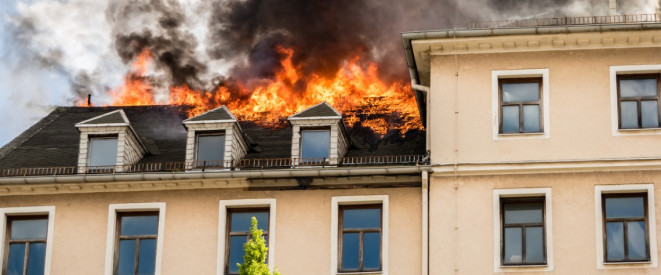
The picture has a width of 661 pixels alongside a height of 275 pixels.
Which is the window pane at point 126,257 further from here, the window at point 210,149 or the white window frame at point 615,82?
the white window frame at point 615,82

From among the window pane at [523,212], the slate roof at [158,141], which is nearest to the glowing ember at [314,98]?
the slate roof at [158,141]

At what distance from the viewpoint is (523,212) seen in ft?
124

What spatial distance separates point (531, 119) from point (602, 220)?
131 inches

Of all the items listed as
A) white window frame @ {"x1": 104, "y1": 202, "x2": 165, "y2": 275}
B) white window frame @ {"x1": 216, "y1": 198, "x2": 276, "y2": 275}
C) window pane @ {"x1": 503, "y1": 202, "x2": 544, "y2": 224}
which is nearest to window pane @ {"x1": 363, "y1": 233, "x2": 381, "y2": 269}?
white window frame @ {"x1": 216, "y1": 198, "x2": 276, "y2": 275}

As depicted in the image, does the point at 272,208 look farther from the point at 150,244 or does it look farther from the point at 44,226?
the point at 44,226

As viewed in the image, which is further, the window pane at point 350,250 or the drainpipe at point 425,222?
the window pane at point 350,250

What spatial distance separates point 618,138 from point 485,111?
3538 millimetres

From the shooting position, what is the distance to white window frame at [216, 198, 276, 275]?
38719 millimetres

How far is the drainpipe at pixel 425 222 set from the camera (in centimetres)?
3753

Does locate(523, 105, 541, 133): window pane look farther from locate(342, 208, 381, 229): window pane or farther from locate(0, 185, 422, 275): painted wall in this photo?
locate(342, 208, 381, 229): window pane

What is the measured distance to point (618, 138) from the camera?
125 ft

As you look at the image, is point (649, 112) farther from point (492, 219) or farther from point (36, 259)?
point (36, 259)

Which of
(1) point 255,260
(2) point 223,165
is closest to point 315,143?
(2) point 223,165

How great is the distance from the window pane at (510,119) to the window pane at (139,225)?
9.81 m
